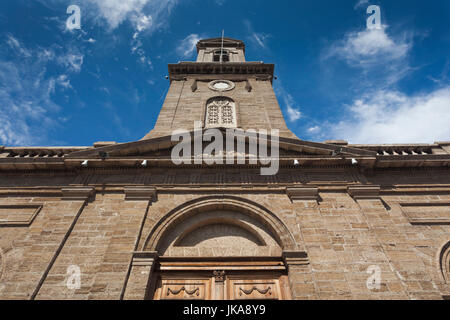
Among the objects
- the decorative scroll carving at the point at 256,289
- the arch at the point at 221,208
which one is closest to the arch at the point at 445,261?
the arch at the point at 221,208

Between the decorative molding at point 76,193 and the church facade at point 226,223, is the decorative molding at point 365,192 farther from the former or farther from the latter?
the decorative molding at point 76,193

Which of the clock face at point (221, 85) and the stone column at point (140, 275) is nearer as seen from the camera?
the stone column at point (140, 275)

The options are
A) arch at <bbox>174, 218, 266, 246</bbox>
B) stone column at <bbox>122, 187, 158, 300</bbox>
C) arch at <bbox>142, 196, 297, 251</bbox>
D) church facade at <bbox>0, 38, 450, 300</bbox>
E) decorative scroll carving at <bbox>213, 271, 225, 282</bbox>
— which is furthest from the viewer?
arch at <bbox>174, 218, 266, 246</bbox>

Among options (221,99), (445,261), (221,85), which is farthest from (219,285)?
(221,85)

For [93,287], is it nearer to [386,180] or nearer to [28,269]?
→ [28,269]

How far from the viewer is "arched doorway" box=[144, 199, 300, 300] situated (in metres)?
6.33

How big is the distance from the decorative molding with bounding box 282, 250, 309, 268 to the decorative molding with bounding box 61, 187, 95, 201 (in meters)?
5.58

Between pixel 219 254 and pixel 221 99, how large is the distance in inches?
352

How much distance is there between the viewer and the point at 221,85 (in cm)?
1513

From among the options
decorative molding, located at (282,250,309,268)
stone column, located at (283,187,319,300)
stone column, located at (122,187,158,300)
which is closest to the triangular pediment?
stone column, located at (283,187,319,300)

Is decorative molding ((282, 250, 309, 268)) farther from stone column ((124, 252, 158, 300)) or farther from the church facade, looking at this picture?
stone column ((124, 252, 158, 300))

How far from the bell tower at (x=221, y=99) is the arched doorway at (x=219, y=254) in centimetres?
432

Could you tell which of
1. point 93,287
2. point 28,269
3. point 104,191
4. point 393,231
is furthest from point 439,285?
point 28,269

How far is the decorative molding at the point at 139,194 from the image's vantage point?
305 inches
